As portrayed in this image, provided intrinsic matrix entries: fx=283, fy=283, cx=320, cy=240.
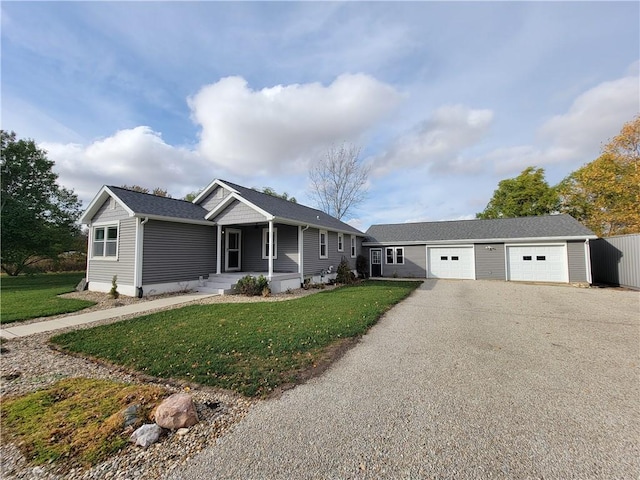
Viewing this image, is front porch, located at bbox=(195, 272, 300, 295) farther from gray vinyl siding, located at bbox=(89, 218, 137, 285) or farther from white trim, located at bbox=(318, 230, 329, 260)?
gray vinyl siding, located at bbox=(89, 218, 137, 285)

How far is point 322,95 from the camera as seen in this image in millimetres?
12156

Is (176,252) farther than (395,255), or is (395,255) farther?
(395,255)

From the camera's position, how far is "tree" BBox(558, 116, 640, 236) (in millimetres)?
18609

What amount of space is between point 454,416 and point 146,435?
2.93m

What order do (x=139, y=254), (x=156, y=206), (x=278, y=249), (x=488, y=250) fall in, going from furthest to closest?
(x=488, y=250) < (x=278, y=249) < (x=156, y=206) < (x=139, y=254)

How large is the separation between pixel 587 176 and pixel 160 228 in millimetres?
28734

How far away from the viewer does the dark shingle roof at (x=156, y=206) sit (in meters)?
11.1

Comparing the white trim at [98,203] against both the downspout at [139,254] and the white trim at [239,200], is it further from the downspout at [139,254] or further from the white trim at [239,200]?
the white trim at [239,200]

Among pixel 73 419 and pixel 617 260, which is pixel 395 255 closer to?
pixel 617 260

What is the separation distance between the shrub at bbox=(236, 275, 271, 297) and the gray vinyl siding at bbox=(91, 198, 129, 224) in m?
5.49

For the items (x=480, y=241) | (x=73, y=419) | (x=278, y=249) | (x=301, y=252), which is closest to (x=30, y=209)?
(x=278, y=249)

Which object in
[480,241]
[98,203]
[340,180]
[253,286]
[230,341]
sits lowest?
[230,341]

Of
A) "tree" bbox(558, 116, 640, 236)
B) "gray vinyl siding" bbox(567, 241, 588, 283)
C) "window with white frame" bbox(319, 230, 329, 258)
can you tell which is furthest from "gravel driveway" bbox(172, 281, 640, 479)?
"tree" bbox(558, 116, 640, 236)

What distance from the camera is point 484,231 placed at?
18250 mm
